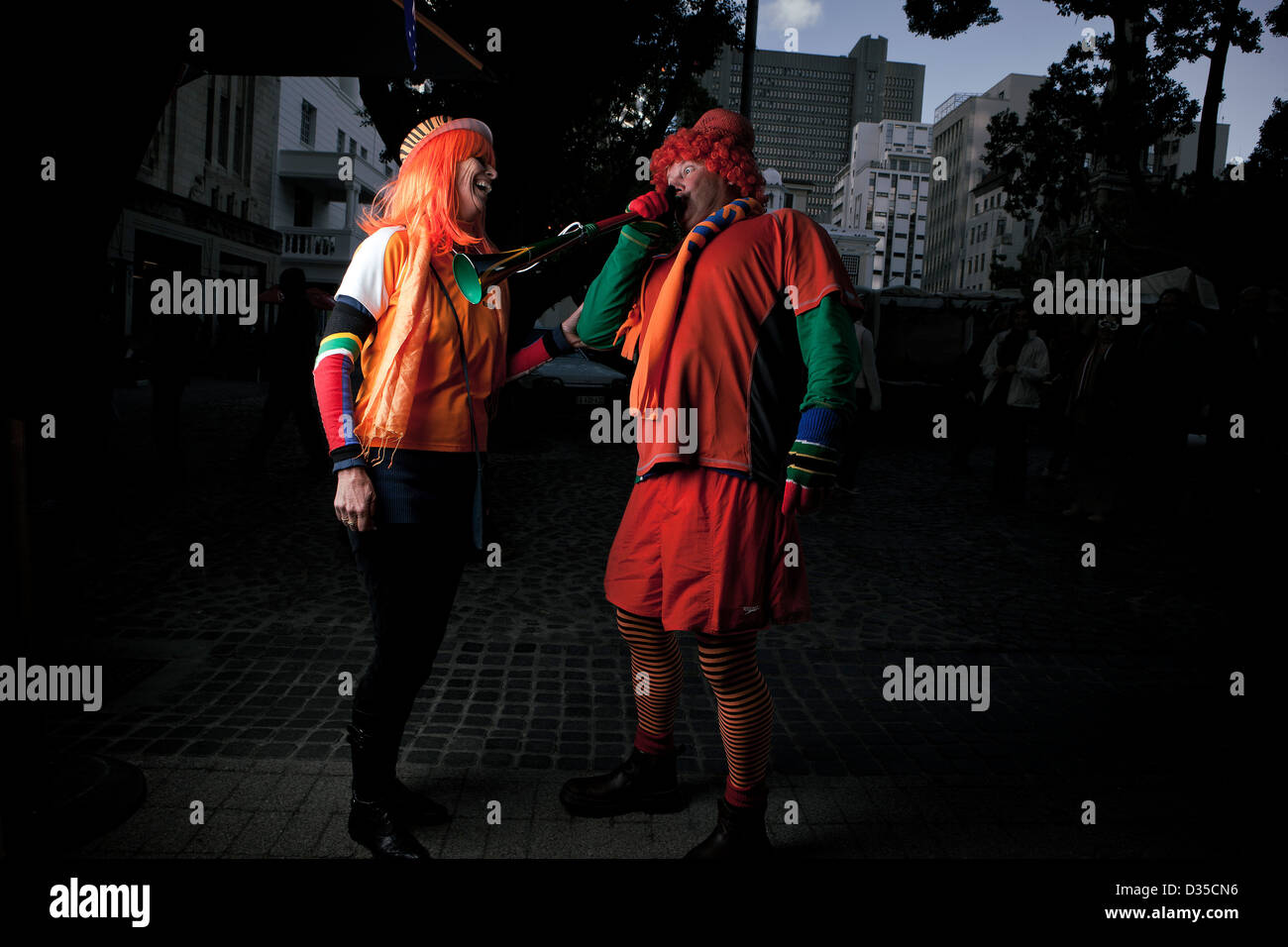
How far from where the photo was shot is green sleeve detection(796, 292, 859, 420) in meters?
2.37

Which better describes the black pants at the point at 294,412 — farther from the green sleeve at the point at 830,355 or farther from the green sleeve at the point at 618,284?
the green sleeve at the point at 830,355

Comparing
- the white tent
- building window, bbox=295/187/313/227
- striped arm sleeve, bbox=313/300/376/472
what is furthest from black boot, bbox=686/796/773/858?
building window, bbox=295/187/313/227

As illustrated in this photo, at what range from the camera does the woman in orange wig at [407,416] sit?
8.03ft

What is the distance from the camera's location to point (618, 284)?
269 cm

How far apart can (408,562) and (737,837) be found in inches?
44.8

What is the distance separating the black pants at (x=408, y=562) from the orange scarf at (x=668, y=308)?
525 millimetres

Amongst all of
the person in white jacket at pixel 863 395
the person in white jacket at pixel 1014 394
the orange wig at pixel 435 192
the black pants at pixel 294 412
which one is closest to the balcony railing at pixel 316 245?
the black pants at pixel 294 412

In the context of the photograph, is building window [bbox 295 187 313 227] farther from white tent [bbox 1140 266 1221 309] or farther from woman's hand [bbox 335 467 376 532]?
woman's hand [bbox 335 467 376 532]

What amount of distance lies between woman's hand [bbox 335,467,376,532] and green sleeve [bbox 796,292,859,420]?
1.10 metres

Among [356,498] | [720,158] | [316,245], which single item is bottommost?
[356,498]

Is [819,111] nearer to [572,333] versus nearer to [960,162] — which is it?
[960,162]

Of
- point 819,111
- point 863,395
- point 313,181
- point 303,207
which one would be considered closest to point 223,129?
point 313,181

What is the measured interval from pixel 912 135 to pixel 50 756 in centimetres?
17711
